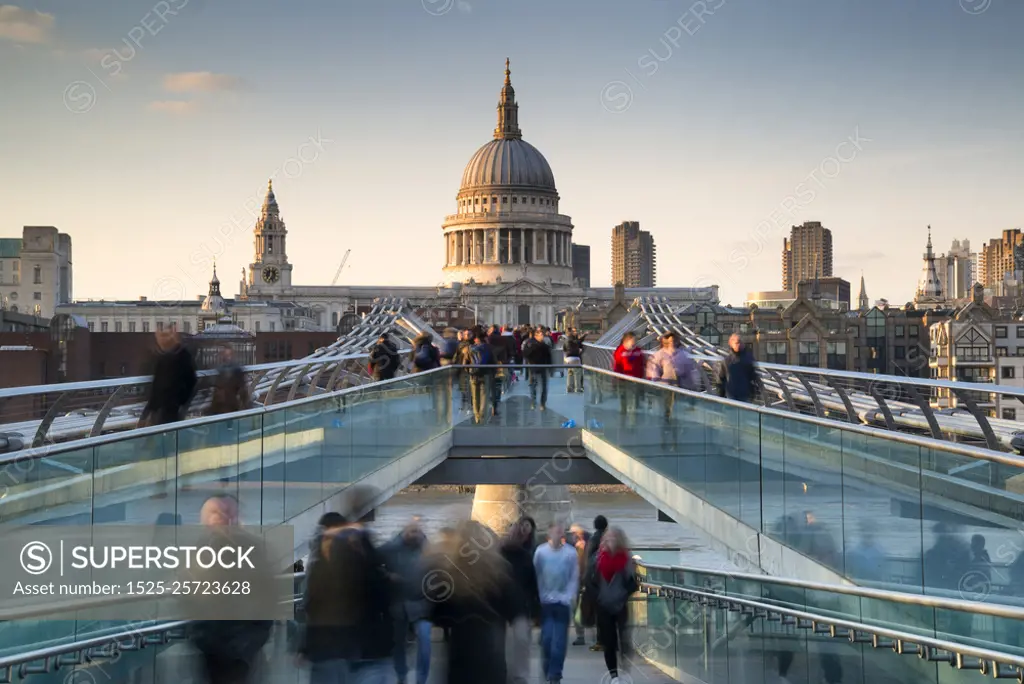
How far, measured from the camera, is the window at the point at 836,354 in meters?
92.4

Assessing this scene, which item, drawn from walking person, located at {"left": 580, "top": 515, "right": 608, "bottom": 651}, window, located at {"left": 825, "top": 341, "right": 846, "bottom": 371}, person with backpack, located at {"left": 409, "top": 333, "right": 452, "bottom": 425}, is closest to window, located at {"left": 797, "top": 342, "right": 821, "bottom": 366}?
window, located at {"left": 825, "top": 341, "right": 846, "bottom": 371}

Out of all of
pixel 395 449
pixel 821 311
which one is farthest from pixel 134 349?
pixel 395 449

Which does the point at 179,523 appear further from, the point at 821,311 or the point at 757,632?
the point at 821,311

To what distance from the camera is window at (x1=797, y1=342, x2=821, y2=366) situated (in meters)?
91.5

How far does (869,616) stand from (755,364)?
5561 millimetres

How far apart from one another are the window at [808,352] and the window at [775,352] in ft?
4.29

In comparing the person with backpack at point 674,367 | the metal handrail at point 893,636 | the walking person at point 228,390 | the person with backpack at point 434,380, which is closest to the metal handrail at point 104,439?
the walking person at point 228,390

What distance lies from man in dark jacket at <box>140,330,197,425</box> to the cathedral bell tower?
15408 cm

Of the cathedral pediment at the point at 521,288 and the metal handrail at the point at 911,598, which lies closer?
the metal handrail at the point at 911,598

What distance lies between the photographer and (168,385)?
888 centimetres

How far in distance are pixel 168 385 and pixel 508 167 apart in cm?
14685

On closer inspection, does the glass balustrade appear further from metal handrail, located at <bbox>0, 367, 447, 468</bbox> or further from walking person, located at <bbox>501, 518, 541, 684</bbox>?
metal handrail, located at <bbox>0, 367, 447, 468</bbox>

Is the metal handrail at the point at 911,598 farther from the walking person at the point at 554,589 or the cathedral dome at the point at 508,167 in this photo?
the cathedral dome at the point at 508,167

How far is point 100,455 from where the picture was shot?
6.03m
